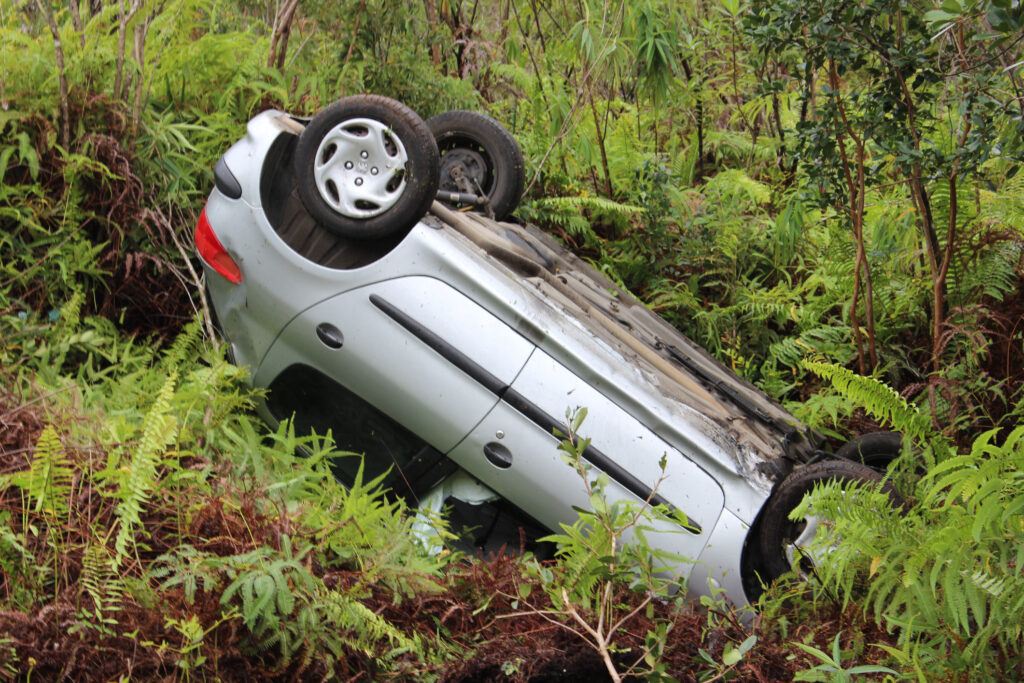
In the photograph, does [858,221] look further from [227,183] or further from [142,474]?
[142,474]

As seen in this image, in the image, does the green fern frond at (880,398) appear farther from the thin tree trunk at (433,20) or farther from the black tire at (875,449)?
the thin tree trunk at (433,20)

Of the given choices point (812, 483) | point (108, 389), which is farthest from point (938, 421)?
point (108, 389)

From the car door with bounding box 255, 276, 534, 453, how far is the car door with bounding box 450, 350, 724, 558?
8cm

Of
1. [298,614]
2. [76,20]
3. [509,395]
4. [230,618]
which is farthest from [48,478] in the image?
[76,20]

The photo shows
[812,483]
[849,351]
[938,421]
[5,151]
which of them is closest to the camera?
[812,483]

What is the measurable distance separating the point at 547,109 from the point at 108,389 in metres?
3.58

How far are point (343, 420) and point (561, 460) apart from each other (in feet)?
3.11

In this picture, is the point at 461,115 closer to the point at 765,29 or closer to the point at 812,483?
the point at 765,29

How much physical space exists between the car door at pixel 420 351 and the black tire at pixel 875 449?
1710mm

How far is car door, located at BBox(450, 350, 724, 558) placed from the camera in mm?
3168

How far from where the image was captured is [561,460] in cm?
319

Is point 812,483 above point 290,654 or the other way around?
above

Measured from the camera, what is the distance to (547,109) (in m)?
6.09

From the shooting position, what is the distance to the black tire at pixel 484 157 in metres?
4.42
